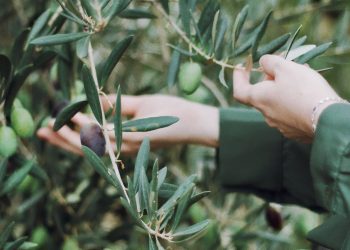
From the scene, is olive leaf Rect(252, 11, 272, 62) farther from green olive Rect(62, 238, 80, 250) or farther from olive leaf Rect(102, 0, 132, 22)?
green olive Rect(62, 238, 80, 250)

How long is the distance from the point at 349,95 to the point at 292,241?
73 centimetres

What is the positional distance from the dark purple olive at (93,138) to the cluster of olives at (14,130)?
158 mm

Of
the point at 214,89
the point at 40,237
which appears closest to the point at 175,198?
the point at 40,237

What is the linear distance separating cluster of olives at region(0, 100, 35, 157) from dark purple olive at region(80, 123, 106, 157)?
0.52 feet

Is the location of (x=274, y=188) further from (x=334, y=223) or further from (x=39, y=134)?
(x=39, y=134)

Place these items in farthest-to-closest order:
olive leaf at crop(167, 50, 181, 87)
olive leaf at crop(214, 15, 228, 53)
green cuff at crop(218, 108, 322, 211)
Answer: green cuff at crop(218, 108, 322, 211) < olive leaf at crop(167, 50, 181, 87) < olive leaf at crop(214, 15, 228, 53)

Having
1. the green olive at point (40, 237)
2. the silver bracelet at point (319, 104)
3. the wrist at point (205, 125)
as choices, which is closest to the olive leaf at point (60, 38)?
the silver bracelet at point (319, 104)

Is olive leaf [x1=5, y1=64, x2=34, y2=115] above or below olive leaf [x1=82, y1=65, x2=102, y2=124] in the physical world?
below

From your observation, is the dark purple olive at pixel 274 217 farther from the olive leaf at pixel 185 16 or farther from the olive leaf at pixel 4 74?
the olive leaf at pixel 4 74

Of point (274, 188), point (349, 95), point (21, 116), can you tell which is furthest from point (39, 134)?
point (349, 95)

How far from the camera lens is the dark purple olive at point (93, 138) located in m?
1.22

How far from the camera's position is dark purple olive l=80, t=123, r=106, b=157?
122cm

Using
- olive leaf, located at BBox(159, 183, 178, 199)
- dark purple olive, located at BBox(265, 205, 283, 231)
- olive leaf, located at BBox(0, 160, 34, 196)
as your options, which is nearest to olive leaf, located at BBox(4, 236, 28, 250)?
olive leaf, located at BBox(0, 160, 34, 196)

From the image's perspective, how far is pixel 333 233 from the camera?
4.05 ft
